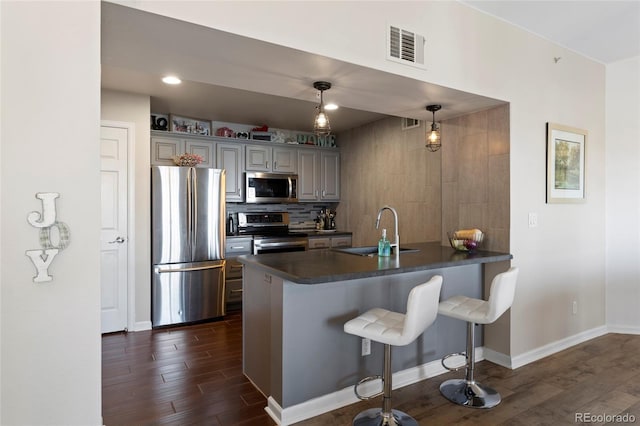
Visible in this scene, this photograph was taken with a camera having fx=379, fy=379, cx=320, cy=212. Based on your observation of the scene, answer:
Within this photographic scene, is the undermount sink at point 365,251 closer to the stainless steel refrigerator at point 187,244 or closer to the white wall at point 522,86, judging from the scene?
the white wall at point 522,86

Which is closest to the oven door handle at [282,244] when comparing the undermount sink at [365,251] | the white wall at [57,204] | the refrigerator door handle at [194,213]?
the refrigerator door handle at [194,213]

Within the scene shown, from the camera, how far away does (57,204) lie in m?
1.42

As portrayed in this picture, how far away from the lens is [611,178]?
3793 mm

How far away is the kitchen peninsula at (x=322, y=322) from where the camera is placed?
7.34 ft

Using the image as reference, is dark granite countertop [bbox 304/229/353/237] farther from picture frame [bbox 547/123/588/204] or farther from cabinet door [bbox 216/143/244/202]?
picture frame [bbox 547/123/588/204]

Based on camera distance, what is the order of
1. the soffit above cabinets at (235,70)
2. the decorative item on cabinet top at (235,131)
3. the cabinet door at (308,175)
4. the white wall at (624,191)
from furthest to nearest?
the cabinet door at (308,175) < the decorative item on cabinet top at (235,131) < the white wall at (624,191) < the soffit above cabinets at (235,70)

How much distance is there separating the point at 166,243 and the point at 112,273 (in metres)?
0.60

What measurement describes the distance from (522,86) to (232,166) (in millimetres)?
3412

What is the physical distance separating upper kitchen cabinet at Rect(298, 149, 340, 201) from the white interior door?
2.37m

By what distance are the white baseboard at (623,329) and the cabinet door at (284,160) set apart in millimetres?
4092

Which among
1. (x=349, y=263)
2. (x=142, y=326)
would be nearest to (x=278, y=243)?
(x=142, y=326)

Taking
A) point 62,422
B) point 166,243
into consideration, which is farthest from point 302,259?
point 166,243

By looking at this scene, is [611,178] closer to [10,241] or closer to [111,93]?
[10,241]

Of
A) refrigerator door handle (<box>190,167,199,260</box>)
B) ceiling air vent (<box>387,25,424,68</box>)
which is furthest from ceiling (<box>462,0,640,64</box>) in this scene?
refrigerator door handle (<box>190,167,199,260</box>)
